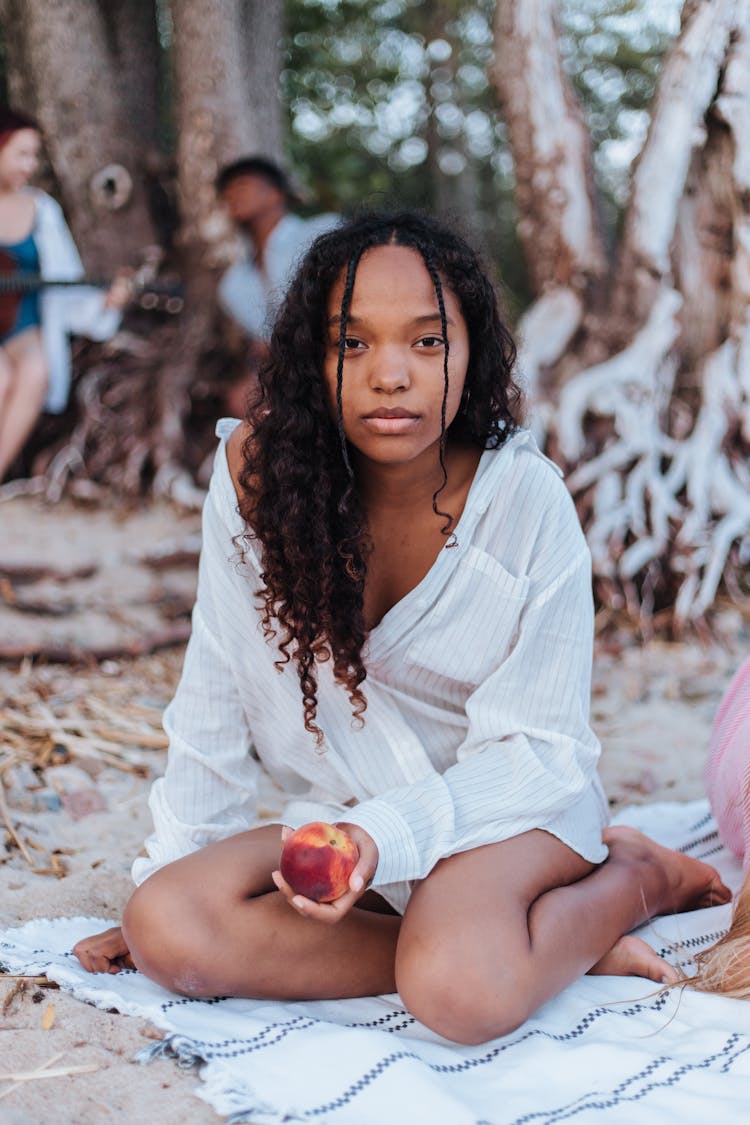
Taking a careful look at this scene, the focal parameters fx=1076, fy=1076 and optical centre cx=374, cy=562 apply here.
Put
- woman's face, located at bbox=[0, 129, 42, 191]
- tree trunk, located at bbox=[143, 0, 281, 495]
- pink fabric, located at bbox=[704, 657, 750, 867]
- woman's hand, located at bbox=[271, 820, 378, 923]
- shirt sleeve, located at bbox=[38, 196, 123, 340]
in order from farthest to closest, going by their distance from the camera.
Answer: tree trunk, located at bbox=[143, 0, 281, 495] → shirt sleeve, located at bbox=[38, 196, 123, 340] → woman's face, located at bbox=[0, 129, 42, 191] → pink fabric, located at bbox=[704, 657, 750, 867] → woman's hand, located at bbox=[271, 820, 378, 923]

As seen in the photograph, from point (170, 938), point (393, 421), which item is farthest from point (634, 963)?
point (393, 421)

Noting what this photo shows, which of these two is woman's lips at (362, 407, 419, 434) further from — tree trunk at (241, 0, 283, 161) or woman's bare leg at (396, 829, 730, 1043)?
tree trunk at (241, 0, 283, 161)

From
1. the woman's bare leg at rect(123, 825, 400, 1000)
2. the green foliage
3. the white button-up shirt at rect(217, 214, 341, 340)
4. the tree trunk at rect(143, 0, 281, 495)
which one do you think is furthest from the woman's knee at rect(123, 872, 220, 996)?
the green foliage

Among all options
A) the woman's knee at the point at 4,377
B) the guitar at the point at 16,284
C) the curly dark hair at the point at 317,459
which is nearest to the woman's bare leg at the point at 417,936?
the curly dark hair at the point at 317,459

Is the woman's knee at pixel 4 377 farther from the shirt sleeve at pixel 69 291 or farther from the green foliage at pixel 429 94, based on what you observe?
the green foliage at pixel 429 94

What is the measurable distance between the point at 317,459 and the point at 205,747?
2.01 feet

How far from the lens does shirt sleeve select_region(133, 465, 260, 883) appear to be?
2049mm

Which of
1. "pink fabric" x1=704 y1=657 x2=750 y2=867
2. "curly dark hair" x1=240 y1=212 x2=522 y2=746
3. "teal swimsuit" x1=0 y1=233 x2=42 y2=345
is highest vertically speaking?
"teal swimsuit" x1=0 y1=233 x2=42 y2=345

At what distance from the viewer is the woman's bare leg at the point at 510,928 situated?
5.61 ft

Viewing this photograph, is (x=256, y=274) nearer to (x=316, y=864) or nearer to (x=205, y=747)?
(x=205, y=747)

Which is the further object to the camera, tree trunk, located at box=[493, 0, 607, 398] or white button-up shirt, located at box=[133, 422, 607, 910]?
tree trunk, located at box=[493, 0, 607, 398]

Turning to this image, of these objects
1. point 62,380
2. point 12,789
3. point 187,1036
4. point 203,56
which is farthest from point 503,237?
point 187,1036

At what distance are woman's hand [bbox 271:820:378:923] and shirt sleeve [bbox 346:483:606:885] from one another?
88 mm

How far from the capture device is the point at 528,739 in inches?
78.2
